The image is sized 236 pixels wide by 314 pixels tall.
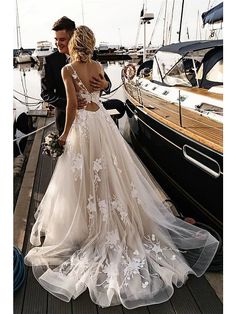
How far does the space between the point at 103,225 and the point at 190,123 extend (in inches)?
64.6

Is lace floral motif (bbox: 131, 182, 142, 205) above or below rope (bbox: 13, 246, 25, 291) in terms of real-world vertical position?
above

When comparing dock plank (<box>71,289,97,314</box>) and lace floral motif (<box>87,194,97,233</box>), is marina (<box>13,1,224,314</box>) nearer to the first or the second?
dock plank (<box>71,289,97,314</box>)

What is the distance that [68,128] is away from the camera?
294 cm

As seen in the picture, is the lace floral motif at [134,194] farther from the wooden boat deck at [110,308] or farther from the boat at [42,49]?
the boat at [42,49]

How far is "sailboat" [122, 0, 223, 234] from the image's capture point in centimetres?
334

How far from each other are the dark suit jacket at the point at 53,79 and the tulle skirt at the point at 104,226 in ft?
3.39

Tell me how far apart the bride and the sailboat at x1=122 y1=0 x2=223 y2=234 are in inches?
23.4

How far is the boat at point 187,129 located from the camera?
3342 millimetres

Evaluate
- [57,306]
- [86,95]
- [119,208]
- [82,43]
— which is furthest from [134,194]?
[82,43]

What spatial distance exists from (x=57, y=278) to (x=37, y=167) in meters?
3.13

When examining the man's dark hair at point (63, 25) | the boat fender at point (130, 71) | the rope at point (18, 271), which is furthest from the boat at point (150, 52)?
the rope at point (18, 271)

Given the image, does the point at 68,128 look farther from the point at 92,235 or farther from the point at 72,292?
the point at 72,292

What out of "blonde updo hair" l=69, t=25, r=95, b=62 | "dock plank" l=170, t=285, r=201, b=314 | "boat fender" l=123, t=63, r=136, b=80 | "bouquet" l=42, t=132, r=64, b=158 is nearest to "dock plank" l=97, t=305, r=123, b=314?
"dock plank" l=170, t=285, r=201, b=314
